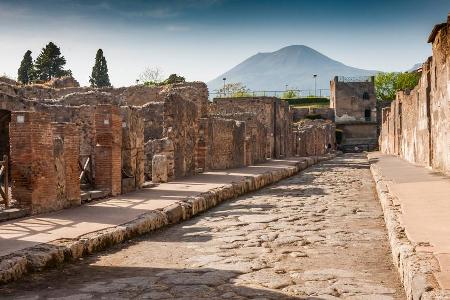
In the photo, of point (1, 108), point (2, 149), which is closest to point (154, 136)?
point (2, 149)

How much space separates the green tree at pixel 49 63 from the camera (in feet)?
204

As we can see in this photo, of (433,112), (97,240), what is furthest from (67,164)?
(433,112)

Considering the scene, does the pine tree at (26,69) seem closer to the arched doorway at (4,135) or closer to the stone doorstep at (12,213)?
the arched doorway at (4,135)

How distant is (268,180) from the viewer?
15953 millimetres

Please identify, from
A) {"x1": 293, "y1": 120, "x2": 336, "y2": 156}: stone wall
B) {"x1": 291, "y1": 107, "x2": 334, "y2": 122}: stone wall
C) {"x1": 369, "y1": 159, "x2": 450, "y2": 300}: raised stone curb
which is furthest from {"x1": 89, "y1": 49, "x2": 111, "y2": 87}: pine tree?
{"x1": 369, "y1": 159, "x2": 450, "y2": 300}: raised stone curb

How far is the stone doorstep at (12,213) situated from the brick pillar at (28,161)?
17cm

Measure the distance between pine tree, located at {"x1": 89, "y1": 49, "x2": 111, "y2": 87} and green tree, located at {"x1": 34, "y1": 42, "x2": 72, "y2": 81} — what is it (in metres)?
3.71

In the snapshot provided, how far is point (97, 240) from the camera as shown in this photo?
614 cm

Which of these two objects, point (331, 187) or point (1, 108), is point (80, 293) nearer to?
point (1, 108)

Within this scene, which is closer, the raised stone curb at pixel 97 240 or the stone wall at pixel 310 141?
the raised stone curb at pixel 97 240

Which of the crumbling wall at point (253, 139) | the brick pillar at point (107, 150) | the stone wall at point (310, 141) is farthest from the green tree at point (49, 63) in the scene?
the brick pillar at point (107, 150)

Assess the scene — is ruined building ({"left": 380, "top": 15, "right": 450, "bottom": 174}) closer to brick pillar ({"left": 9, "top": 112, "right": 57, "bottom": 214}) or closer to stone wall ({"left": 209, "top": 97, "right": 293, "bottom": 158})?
brick pillar ({"left": 9, "top": 112, "right": 57, "bottom": 214})

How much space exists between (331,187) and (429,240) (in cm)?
937

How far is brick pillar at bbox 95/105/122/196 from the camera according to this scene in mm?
10539
